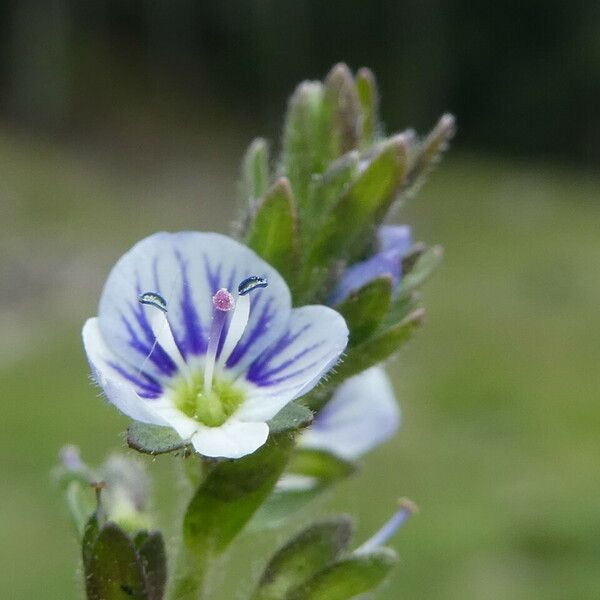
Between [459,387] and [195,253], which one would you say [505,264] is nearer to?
[459,387]

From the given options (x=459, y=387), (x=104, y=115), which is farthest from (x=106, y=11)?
(x=459, y=387)

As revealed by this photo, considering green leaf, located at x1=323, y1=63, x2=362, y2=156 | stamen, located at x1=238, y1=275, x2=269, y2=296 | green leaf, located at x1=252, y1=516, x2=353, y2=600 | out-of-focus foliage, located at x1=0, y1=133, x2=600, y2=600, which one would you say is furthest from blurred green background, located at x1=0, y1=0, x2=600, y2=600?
green leaf, located at x1=323, y1=63, x2=362, y2=156

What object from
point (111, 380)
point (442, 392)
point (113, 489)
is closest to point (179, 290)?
point (111, 380)

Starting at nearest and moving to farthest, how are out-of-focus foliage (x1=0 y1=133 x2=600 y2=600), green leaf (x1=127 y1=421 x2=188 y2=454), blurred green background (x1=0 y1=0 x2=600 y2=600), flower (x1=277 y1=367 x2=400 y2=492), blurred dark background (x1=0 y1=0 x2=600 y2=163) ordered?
green leaf (x1=127 y1=421 x2=188 y2=454) < flower (x1=277 y1=367 x2=400 y2=492) < out-of-focus foliage (x1=0 y1=133 x2=600 y2=600) < blurred green background (x1=0 y1=0 x2=600 y2=600) < blurred dark background (x1=0 y1=0 x2=600 y2=163)

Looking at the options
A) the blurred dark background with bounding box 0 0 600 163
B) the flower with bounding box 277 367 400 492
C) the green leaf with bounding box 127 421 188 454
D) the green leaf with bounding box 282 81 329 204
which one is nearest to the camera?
the green leaf with bounding box 127 421 188 454

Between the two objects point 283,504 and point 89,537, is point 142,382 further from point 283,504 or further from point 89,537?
point 283,504

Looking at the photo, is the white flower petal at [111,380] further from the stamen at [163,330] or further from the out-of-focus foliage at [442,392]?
the out-of-focus foliage at [442,392]

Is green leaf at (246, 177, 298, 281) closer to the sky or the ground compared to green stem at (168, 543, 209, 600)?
closer to the sky

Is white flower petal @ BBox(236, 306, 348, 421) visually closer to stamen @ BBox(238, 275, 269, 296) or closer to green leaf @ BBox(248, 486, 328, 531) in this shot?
stamen @ BBox(238, 275, 269, 296)
